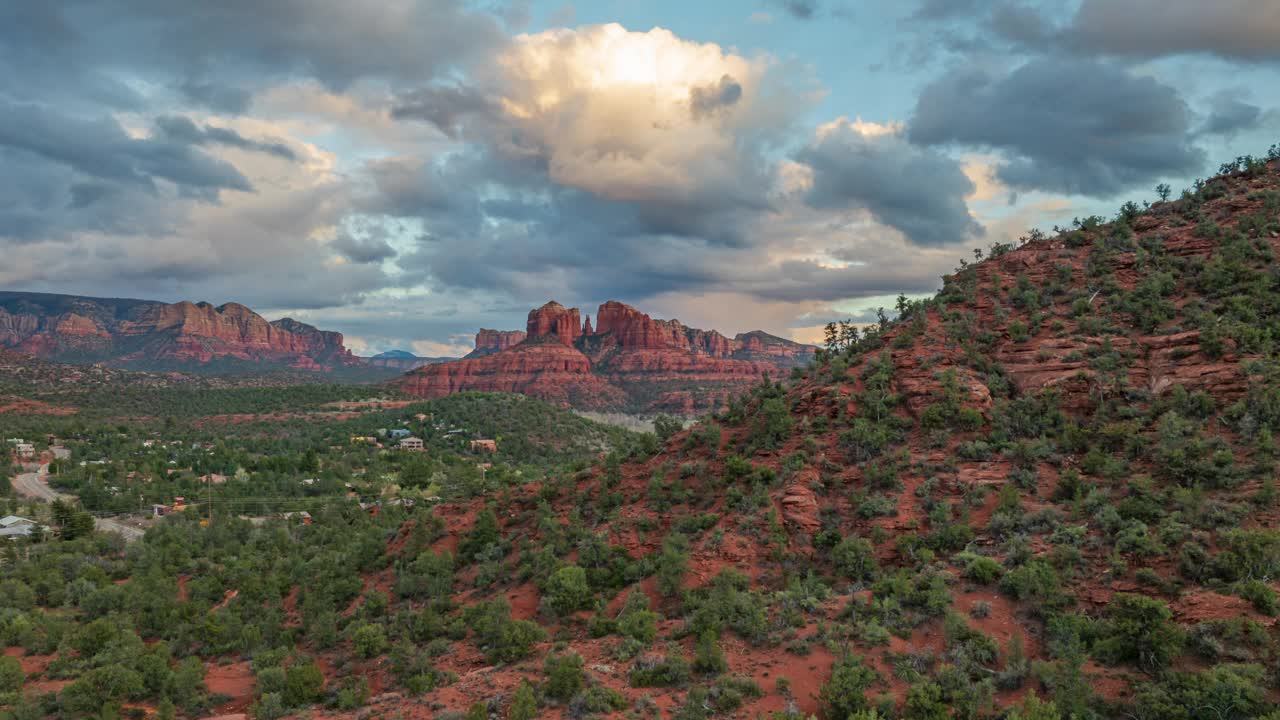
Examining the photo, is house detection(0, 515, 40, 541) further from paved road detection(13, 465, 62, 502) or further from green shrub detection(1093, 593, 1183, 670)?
green shrub detection(1093, 593, 1183, 670)

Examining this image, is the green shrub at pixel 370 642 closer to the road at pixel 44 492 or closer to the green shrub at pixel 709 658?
the green shrub at pixel 709 658

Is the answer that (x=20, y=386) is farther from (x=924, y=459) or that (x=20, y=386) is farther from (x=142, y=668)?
(x=924, y=459)

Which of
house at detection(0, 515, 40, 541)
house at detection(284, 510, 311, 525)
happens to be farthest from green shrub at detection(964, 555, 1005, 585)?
house at detection(0, 515, 40, 541)

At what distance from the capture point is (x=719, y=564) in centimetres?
2675

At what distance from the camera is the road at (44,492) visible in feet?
203

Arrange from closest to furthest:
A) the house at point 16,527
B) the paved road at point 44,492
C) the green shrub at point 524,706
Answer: the green shrub at point 524,706
the house at point 16,527
the paved road at point 44,492

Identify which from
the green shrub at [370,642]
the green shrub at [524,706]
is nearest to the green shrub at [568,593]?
the green shrub at [370,642]

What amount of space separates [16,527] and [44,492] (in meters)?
22.6

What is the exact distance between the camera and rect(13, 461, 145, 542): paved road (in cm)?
6191

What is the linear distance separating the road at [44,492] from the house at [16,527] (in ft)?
15.4

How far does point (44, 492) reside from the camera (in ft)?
242

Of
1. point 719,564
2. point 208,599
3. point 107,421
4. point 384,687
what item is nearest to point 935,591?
point 719,564

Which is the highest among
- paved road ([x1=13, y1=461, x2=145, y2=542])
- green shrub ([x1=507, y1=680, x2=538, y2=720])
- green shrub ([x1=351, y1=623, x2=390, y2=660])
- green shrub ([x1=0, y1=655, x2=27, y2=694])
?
green shrub ([x1=507, y1=680, x2=538, y2=720])

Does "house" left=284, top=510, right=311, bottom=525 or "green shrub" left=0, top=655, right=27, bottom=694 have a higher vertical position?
"green shrub" left=0, top=655, right=27, bottom=694
